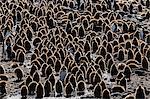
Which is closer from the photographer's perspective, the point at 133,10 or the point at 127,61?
the point at 127,61

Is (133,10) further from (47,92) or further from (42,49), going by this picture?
(47,92)

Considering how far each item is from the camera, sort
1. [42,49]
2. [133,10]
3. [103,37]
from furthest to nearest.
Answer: [133,10], [103,37], [42,49]

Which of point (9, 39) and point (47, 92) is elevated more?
point (9, 39)

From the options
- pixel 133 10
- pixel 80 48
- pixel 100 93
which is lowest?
pixel 100 93

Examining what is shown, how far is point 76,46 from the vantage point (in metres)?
42.3

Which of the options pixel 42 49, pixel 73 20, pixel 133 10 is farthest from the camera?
pixel 133 10

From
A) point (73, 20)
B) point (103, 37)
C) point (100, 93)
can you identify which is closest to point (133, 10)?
point (73, 20)

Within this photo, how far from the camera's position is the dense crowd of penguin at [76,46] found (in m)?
35.5

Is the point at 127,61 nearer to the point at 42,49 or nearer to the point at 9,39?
the point at 42,49

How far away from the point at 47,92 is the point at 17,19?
1706 centimetres

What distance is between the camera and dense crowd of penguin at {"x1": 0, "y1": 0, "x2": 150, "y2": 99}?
35.5 meters

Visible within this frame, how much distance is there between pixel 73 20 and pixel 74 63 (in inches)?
494

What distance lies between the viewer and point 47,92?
115 feet

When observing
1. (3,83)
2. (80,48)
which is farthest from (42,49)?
(3,83)
